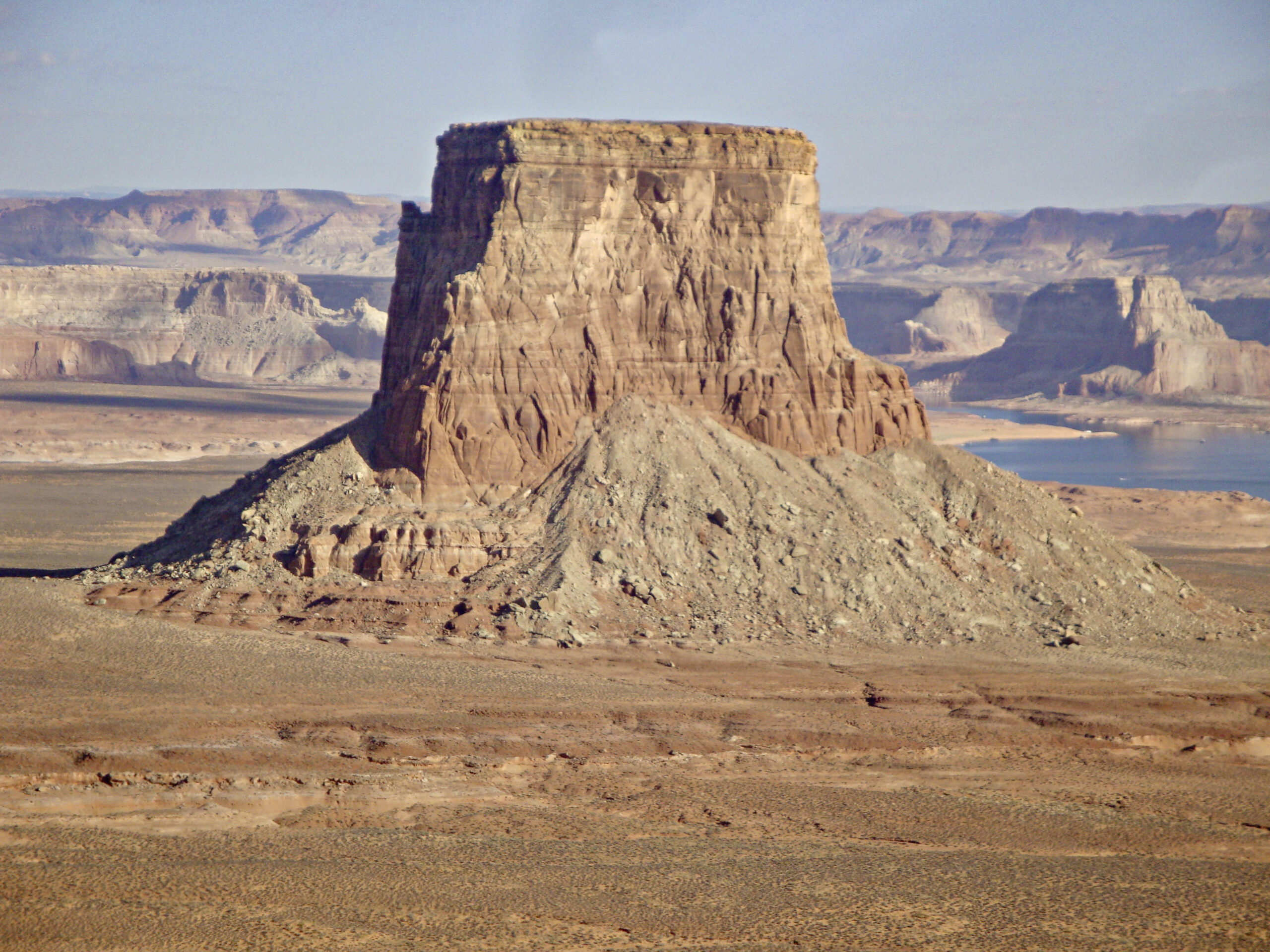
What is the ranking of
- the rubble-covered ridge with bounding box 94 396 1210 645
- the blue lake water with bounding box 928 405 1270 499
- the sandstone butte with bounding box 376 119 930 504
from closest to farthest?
the rubble-covered ridge with bounding box 94 396 1210 645 < the sandstone butte with bounding box 376 119 930 504 < the blue lake water with bounding box 928 405 1270 499

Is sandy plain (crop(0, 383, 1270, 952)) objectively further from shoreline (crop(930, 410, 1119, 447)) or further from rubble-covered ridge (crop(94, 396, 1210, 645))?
shoreline (crop(930, 410, 1119, 447))

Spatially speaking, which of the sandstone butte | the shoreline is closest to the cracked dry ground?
the sandstone butte

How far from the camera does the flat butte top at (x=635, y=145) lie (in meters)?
47.0

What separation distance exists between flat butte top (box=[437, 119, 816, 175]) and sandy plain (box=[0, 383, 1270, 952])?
16823 millimetres

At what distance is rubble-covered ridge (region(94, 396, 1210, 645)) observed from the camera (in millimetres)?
43656

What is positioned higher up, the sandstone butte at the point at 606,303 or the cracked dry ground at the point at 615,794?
the sandstone butte at the point at 606,303

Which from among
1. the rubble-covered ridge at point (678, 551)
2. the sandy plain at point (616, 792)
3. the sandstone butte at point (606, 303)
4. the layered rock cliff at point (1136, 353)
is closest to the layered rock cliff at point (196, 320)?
the layered rock cliff at point (1136, 353)

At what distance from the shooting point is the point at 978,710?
38062 mm

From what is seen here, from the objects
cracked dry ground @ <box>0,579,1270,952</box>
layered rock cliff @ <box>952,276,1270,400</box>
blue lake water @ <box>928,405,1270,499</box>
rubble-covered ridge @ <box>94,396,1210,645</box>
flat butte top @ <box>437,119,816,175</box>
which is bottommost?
cracked dry ground @ <box>0,579,1270,952</box>

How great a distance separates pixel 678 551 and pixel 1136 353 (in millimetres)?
155942

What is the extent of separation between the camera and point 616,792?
1259 inches

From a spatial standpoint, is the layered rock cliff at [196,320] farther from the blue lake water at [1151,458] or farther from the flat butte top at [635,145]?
the flat butte top at [635,145]

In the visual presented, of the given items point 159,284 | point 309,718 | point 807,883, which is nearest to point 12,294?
point 159,284

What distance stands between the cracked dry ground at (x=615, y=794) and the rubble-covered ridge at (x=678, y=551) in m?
1.93
